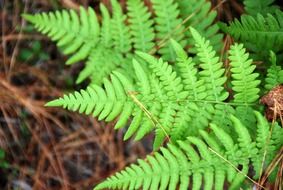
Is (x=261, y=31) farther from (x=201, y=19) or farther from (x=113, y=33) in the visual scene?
(x=113, y=33)

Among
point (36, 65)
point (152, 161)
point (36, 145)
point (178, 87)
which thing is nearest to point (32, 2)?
point (36, 65)

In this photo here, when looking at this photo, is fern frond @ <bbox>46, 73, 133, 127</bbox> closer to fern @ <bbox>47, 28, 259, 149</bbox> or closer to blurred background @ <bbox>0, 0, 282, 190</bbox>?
fern @ <bbox>47, 28, 259, 149</bbox>

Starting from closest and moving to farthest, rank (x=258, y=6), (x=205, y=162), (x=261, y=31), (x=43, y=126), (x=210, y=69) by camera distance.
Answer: (x=205, y=162) < (x=210, y=69) < (x=261, y=31) < (x=258, y=6) < (x=43, y=126)

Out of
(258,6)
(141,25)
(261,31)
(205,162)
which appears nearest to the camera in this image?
(205,162)

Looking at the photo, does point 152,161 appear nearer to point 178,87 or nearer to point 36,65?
point 178,87

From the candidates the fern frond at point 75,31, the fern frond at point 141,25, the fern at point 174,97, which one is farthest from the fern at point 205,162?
the fern frond at point 75,31

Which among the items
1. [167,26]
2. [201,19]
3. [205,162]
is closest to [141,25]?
[167,26]
